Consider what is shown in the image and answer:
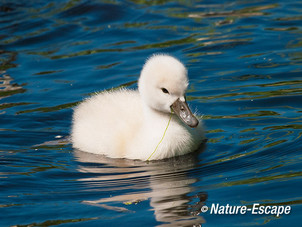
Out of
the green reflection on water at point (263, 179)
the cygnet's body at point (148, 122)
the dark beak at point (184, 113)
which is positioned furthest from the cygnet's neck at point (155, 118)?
the green reflection on water at point (263, 179)

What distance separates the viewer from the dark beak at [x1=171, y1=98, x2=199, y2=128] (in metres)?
6.07

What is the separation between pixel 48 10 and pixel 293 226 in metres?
8.36

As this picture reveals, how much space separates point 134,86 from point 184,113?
2565 millimetres

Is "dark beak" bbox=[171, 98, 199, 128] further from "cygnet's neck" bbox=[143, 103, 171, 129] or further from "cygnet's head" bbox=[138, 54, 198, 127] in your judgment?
"cygnet's neck" bbox=[143, 103, 171, 129]

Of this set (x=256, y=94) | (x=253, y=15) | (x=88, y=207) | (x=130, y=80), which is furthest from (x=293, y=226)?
(x=253, y=15)

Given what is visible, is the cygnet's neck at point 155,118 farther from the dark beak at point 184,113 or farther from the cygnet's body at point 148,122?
the dark beak at point 184,113

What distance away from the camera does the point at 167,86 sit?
6.12 m

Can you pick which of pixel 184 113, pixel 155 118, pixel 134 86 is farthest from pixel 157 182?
pixel 134 86

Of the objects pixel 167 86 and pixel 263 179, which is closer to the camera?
pixel 263 179

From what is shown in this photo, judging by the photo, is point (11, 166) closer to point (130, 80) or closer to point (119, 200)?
point (119, 200)

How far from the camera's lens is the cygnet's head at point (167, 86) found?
608 cm

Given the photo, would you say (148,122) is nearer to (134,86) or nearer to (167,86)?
(167,86)

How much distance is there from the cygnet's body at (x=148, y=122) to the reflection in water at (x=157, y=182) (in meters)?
0.10

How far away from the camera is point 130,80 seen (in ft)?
29.0
